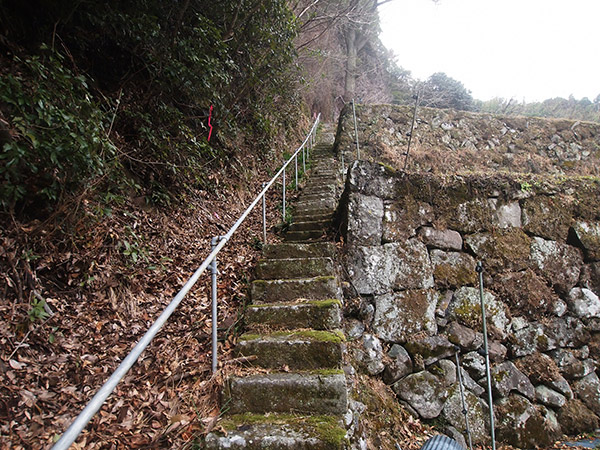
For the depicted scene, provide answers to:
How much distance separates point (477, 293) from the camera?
3.82 metres

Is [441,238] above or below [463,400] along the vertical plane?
above

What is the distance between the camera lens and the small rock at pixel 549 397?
141 inches

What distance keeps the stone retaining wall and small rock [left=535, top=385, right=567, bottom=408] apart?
0.5 inches

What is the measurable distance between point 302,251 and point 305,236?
28.3 inches

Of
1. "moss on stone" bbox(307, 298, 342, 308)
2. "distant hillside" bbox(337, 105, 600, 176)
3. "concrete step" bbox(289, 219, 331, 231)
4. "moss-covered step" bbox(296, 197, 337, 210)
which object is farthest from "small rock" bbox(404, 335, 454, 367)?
"distant hillside" bbox(337, 105, 600, 176)

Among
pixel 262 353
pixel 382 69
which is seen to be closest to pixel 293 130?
pixel 262 353

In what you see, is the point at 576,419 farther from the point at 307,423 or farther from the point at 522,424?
the point at 307,423

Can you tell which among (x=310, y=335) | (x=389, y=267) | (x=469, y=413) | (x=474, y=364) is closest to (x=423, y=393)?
(x=469, y=413)

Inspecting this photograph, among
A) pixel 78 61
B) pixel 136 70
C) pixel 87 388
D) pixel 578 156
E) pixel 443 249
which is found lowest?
pixel 87 388

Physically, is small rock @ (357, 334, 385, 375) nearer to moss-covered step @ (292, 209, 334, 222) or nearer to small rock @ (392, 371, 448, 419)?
small rock @ (392, 371, 448, 419)

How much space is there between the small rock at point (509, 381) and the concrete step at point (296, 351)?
2436mm

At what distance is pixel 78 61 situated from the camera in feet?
9.84

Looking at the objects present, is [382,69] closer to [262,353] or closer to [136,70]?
[136,70]

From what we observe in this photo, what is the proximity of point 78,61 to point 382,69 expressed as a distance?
17.0 m
